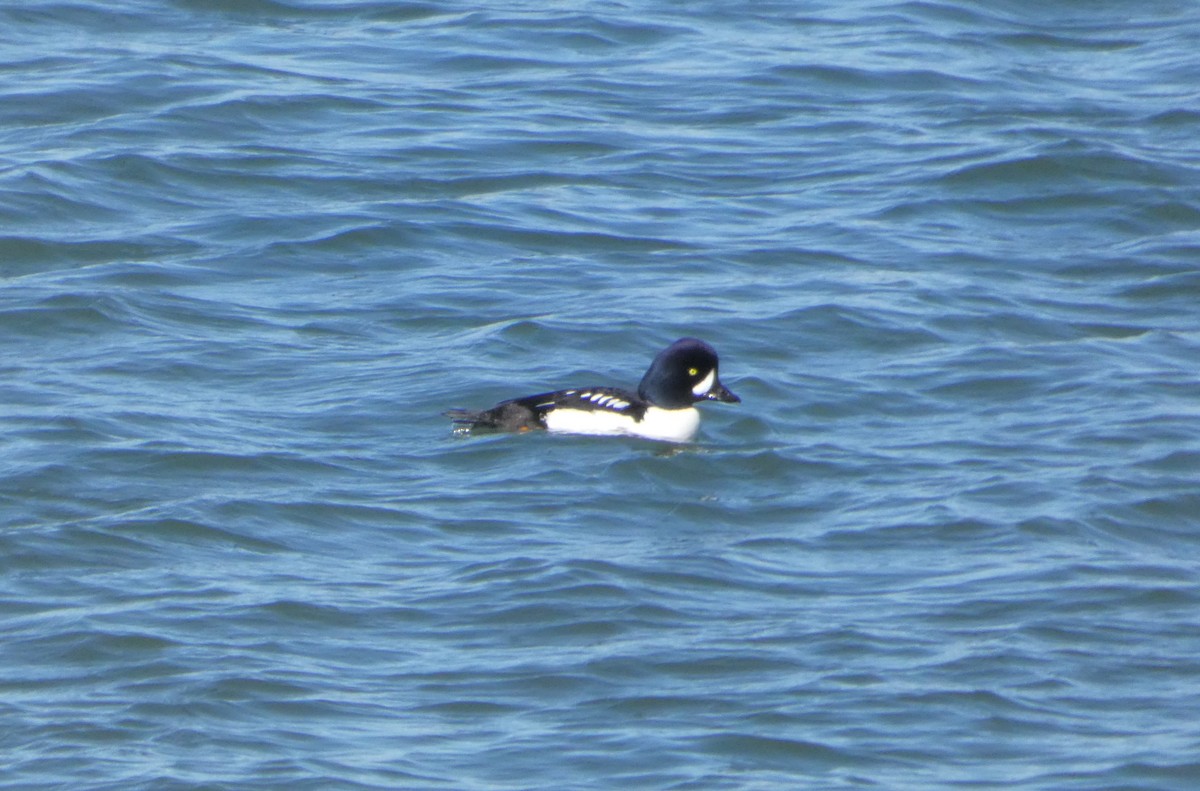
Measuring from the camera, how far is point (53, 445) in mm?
10258

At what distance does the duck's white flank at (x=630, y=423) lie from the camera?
35.7 feet

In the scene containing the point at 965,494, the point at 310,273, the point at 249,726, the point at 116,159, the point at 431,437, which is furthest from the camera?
the point at 116,159

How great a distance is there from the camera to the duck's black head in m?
11.3

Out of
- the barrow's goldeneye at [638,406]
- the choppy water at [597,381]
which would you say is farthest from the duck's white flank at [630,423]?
the choppy water at [597,381]

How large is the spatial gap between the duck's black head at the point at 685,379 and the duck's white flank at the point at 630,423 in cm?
7

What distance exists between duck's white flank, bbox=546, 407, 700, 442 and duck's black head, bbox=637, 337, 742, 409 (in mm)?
71

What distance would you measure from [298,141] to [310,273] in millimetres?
2851

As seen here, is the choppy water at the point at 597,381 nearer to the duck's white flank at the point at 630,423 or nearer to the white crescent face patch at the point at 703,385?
the duck's white flank at the point at 630,423

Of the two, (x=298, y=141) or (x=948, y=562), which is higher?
(x=298, y=141)

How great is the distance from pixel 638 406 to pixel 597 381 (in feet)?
2.43

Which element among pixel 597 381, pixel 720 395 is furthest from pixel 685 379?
pixel 597 381

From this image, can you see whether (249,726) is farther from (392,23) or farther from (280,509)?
(392,23)

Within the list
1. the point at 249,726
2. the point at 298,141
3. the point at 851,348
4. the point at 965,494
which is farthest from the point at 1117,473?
the point at 298,141

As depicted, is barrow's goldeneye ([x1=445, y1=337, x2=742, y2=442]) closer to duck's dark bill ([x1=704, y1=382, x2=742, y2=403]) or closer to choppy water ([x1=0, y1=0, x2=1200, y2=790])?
duck's dark bill ([x1=704, y1=382, x2=742, y2=403])
